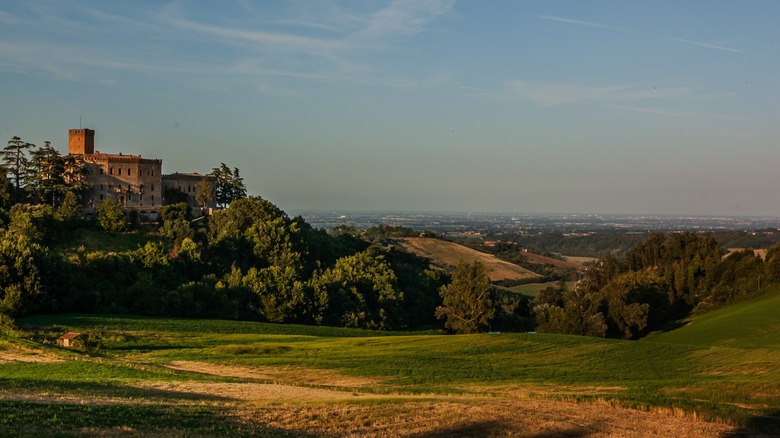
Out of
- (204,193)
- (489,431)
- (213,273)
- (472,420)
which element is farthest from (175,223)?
(489,431)

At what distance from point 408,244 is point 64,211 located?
8825cm

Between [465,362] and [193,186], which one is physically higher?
[193,186]

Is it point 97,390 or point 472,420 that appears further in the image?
point 97,390

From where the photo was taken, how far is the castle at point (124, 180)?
86250 mm

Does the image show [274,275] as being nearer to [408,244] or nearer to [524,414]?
[524,414]

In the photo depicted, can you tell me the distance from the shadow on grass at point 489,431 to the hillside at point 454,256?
10261 cm

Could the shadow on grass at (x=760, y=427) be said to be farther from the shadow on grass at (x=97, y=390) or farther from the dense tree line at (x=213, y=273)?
the dense tree line at (x=213, y=273)

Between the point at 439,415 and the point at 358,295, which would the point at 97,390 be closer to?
the point at 439,415

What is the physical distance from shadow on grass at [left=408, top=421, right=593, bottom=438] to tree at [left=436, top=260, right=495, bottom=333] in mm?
42562

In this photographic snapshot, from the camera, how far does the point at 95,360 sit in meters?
33.9

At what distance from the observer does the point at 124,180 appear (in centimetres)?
8750

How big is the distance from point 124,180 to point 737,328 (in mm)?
67798

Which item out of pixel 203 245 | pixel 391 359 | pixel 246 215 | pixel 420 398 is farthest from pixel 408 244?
pixel 420 398

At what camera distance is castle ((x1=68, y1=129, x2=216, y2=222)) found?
86.2 m
